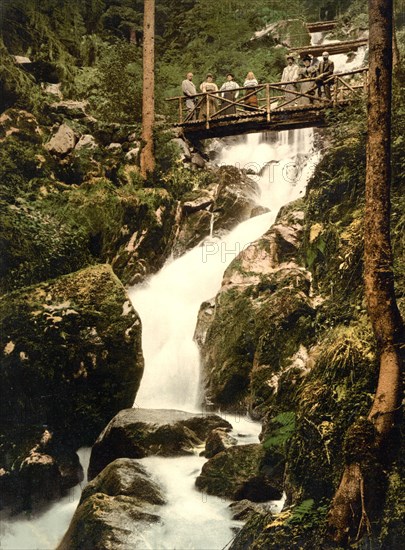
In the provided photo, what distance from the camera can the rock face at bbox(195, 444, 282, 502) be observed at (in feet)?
23.9

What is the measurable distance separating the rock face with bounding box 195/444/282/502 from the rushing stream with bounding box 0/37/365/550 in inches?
6.3

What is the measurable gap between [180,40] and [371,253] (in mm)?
22102

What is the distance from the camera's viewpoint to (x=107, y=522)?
21.9 feet

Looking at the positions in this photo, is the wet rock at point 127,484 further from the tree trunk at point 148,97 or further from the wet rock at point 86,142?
the tree trunk at point 148,97

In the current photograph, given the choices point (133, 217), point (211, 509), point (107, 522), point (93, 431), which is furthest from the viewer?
point (133, 217)

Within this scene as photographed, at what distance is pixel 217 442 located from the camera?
8.21 m

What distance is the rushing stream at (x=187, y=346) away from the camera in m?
6.96

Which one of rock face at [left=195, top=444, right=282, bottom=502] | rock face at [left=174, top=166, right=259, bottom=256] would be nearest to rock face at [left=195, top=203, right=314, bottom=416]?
rock face at [left=195, top=444, right=282, bottom=502]

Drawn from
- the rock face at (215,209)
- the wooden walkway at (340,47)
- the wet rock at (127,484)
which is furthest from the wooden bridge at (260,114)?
the wet rock at (127,484)

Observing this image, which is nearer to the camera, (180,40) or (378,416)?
(378,416)

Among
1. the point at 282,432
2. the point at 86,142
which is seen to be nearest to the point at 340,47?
the point at 86,142

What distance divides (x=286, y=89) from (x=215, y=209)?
3.51m

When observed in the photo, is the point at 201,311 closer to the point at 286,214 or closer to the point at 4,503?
the point at 286,214

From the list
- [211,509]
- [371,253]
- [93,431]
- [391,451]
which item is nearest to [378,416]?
[391,451]
